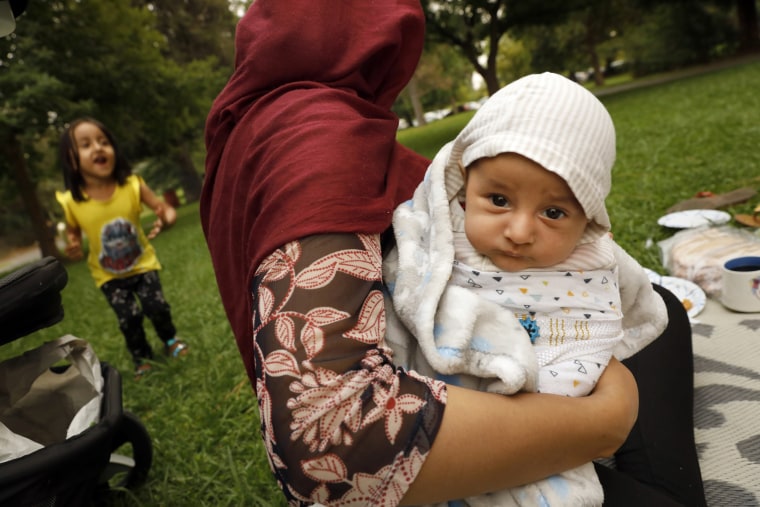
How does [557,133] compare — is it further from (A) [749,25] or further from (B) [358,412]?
(A) [749,25]

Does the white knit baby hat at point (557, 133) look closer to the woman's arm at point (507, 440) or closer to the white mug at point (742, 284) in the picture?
the woman's arm at point (507, 440)

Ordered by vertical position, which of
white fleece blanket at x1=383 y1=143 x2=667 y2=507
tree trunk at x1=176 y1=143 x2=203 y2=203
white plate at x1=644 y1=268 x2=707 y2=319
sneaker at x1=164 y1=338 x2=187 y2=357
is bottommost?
tree trunk at x1=176 y1=143 x2=203 y2=203

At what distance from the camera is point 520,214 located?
1.04m

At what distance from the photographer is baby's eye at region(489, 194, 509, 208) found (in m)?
1.08

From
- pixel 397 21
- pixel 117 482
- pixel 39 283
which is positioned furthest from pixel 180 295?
pixel 397 21

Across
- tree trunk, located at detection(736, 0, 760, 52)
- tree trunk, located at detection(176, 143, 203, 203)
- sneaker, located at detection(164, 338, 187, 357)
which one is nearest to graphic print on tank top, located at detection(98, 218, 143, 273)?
sneaker, located at detection(164, 338, 187, 357)

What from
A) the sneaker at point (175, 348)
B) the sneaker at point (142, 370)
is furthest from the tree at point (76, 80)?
the sneaker at point (142, 370)

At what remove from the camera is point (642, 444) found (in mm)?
1417

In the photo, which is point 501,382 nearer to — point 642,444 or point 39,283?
point 642,444

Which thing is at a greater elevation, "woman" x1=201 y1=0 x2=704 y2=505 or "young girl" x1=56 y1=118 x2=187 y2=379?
"woman" x1=201 y1=0 x2=704 y2=505

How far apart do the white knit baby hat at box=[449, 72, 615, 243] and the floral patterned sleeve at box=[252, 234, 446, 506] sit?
0.46 metres

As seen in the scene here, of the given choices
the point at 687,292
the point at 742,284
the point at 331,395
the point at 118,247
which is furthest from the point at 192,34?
the point at 331,395

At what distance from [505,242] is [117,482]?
222cm

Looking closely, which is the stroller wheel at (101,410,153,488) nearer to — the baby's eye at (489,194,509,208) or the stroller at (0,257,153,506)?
the stroller at (0,257,153,506)
